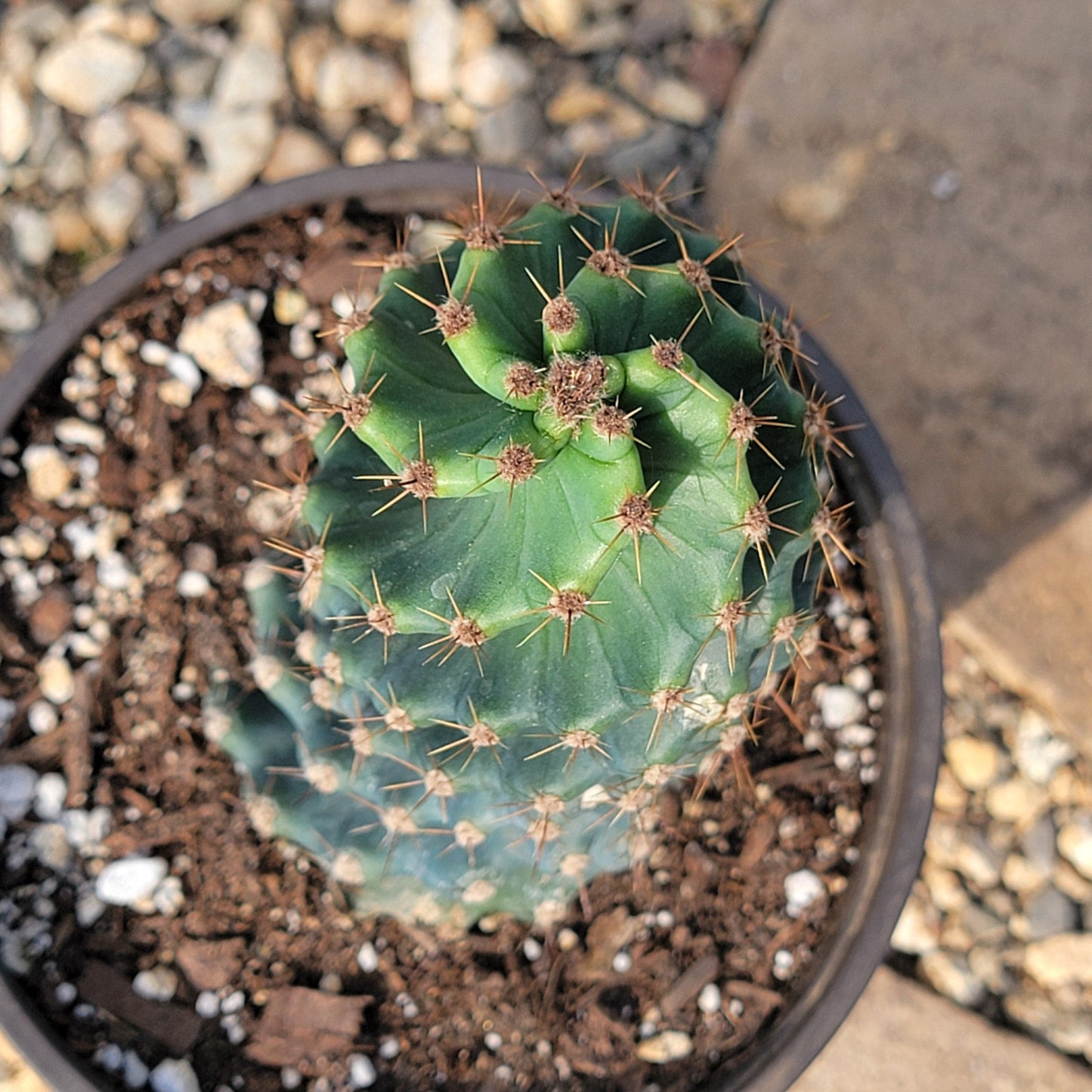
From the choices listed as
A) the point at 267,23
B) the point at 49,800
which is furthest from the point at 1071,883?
the point at 267,23

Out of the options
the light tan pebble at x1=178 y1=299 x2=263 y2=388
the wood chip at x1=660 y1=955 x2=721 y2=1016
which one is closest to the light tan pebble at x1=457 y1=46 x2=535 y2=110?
the light tan pebble at x1=178 y1=299 x2=263 y2=388

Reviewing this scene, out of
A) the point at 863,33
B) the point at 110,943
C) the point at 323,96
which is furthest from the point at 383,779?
the point at 863,33

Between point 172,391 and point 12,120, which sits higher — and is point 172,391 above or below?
below

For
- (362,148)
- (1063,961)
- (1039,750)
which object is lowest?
(1063,961)

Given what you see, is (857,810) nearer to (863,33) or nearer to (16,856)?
(16,856)

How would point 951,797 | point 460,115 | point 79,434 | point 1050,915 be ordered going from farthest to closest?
point 460,115, point 951,797, point 1050,915, point 79,434

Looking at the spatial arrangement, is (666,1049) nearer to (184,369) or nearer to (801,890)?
(801,890)

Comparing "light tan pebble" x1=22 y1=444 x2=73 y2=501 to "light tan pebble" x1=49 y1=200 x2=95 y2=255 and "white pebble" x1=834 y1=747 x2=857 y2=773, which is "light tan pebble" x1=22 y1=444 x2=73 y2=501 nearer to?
"light tan pebble" x1=49 y1=200 x2=95 y2=255
